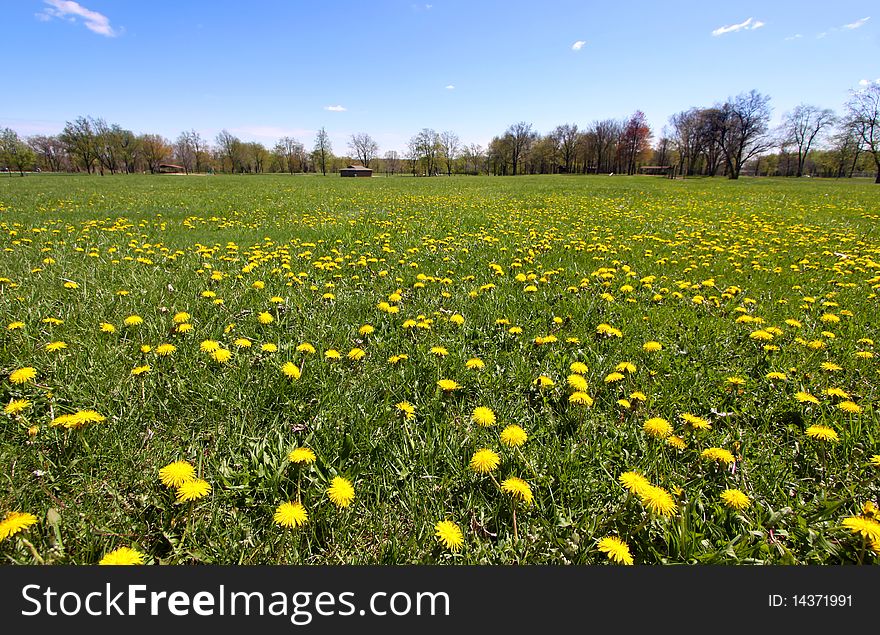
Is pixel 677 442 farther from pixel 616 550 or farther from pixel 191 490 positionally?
pixel 191 490

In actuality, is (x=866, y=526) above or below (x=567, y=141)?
below

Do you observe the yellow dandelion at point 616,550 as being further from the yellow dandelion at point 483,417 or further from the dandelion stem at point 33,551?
the dandelion stem at point 33,551

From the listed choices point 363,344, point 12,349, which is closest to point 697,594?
point 363,344

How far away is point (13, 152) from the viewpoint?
63.1 metres

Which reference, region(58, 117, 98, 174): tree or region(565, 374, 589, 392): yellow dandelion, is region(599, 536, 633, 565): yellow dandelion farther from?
region(58, 117, 98, 174): tree

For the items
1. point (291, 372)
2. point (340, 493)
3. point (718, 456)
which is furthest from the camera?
point (291, 372)

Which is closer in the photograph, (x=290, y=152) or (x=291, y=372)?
(x=291, y=372)

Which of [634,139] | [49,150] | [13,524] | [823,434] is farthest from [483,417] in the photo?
[49,150]

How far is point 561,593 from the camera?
4.43 ft

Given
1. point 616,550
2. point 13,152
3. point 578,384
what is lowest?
point 616,550

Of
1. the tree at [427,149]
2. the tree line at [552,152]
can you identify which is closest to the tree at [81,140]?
the tree line at [552,152]

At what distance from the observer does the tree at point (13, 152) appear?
2470 inches

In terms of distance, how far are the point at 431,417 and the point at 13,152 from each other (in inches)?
3766

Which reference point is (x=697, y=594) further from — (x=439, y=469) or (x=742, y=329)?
(x=742, y=329)
